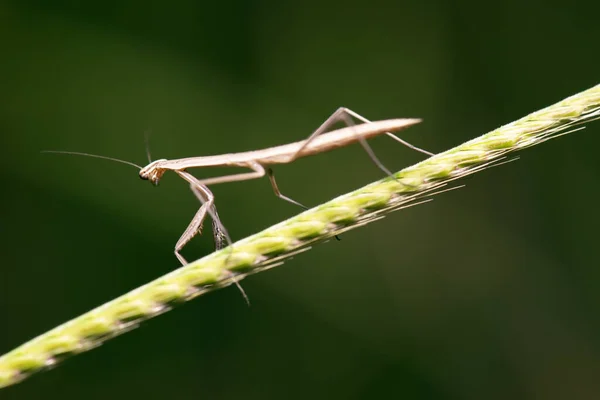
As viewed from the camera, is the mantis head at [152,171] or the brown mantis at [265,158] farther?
the mantis head at [152,171]

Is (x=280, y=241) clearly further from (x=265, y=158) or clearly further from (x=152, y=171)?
(x=152, y=171)

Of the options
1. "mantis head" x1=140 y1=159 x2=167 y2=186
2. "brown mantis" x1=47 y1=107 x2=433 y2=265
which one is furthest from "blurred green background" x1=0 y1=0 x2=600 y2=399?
"brown mantis" x1=47 y1=107 x2=433 y2=265

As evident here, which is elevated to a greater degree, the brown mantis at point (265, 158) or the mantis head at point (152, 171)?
the mantis head at point (152, 171)

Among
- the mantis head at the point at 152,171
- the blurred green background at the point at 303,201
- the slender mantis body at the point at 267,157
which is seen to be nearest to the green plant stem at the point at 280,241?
the slender mantis body at the point at 267,157

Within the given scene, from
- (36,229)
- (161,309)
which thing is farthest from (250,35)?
(161,309)

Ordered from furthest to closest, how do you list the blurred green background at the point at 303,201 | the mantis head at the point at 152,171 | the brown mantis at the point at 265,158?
the blurred green background at the point at 303,201, the mantis head at the point at 152,171, the brown mantis at the point at 265,158

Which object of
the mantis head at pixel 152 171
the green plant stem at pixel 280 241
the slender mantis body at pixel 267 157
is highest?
the mantis head at pixel 152 171

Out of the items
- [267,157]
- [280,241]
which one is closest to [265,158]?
[267,157]

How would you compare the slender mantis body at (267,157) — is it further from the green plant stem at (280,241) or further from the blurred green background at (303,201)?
the blurred green background at (303,201)
